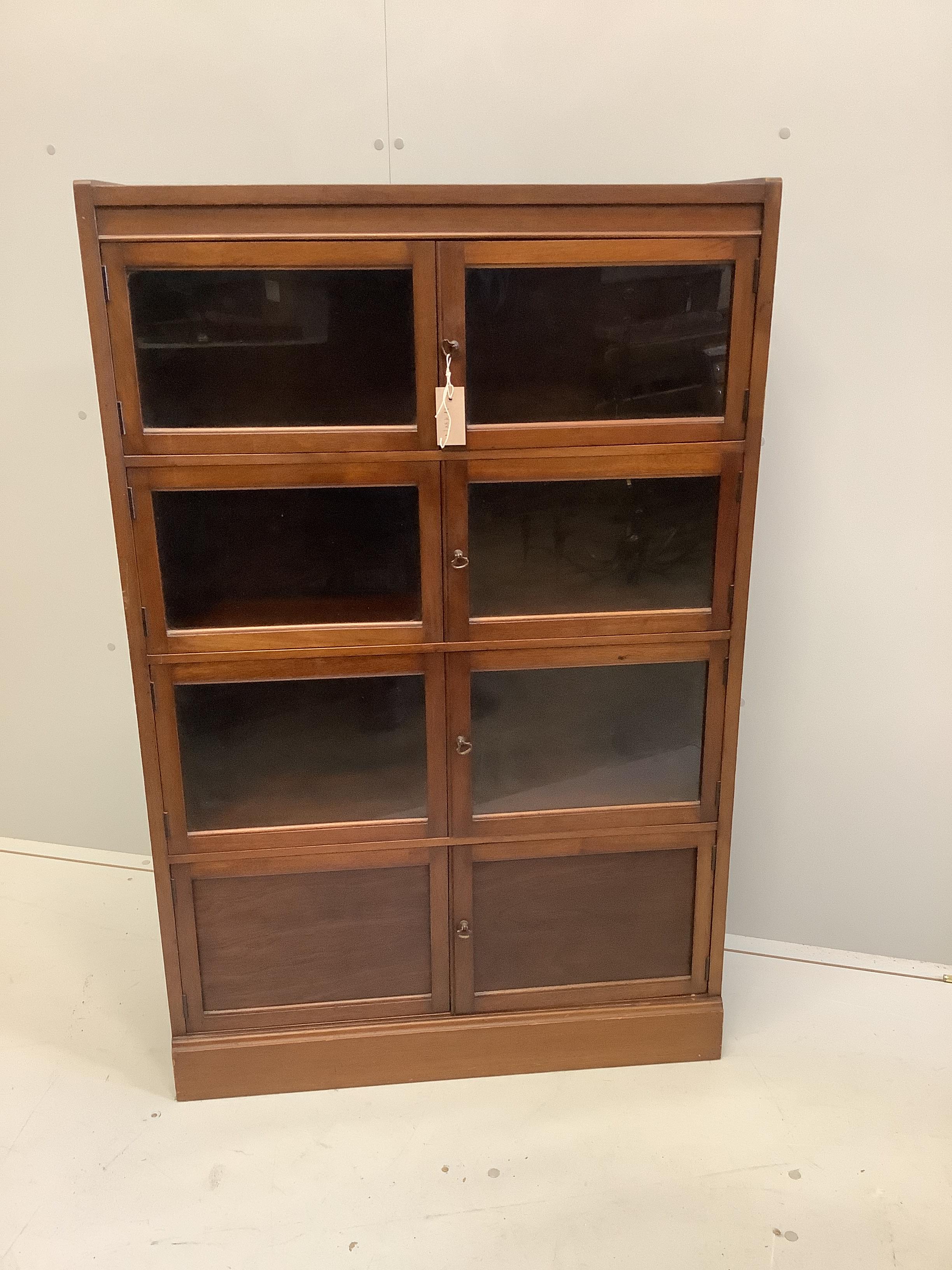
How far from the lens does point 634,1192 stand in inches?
58.3

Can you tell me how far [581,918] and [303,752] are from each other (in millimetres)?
601

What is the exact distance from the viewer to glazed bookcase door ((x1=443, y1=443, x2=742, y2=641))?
1.46 metres

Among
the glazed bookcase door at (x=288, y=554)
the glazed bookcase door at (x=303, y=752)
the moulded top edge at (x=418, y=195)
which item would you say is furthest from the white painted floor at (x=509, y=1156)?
the moulded top edge at (x=418, y=195)

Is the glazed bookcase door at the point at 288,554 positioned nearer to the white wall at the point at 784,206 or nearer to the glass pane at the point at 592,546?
the glass pane at the point at 592,546

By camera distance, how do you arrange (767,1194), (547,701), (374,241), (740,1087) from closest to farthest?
(374,241) < (767,1194) < (547,701) < (740,1087)

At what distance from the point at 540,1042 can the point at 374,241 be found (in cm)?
143

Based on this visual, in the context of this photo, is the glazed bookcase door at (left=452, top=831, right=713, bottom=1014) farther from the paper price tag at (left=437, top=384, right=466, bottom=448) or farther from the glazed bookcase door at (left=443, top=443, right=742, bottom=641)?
the paper price tag at (left=437, top=384, right=466, bottom=448)

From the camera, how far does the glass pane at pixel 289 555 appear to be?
145 centimetres

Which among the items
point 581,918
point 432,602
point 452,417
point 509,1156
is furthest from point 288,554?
point 509,1156

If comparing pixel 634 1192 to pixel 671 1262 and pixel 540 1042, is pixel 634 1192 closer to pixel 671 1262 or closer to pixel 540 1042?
pixel 671 1262

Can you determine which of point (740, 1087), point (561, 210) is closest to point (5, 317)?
point (561, 210)

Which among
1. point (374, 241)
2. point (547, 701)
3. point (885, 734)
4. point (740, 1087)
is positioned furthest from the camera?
point (885, 734)

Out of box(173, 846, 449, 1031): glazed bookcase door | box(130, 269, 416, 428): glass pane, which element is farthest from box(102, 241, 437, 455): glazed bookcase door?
box(173, 846, 449, 1031): glazed bookcase door

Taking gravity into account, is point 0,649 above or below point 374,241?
below
